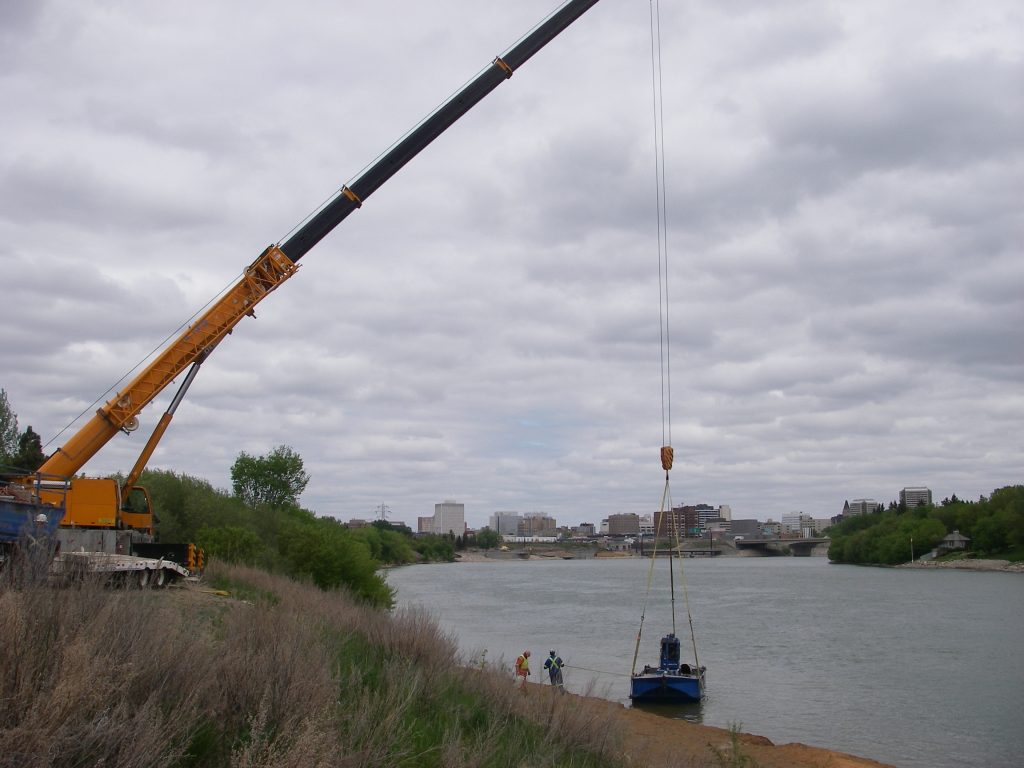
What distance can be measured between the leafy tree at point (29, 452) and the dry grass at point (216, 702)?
47735 millimetres

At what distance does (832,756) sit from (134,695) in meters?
21.9

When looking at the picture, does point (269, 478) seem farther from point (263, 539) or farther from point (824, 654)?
point (824, 654)

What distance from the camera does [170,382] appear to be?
22.2 m

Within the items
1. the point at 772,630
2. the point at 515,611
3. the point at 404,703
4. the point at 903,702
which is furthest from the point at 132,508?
the point at 515,611

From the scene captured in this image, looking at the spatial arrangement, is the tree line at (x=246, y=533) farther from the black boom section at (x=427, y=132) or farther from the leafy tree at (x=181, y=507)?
the black boom section at (x=427, y=132)

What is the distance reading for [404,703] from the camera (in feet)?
35.0

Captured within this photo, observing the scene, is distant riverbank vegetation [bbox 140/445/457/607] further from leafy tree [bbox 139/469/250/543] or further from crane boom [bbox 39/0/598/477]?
crane boom [bbox 39/0/598/477]

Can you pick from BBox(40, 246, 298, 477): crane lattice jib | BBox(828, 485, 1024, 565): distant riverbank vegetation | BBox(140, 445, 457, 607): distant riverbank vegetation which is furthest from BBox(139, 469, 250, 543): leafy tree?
BBox(828, 485, 1024, 565): distant riverbank vegetation

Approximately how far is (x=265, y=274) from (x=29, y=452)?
4405cm

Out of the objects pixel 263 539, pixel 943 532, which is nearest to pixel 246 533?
pixel 263 539

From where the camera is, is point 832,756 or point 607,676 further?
point 607,676

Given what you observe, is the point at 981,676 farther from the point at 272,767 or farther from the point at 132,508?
the point at 272,767

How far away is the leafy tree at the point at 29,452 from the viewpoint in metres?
53.9

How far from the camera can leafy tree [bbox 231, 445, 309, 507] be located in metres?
97.1
